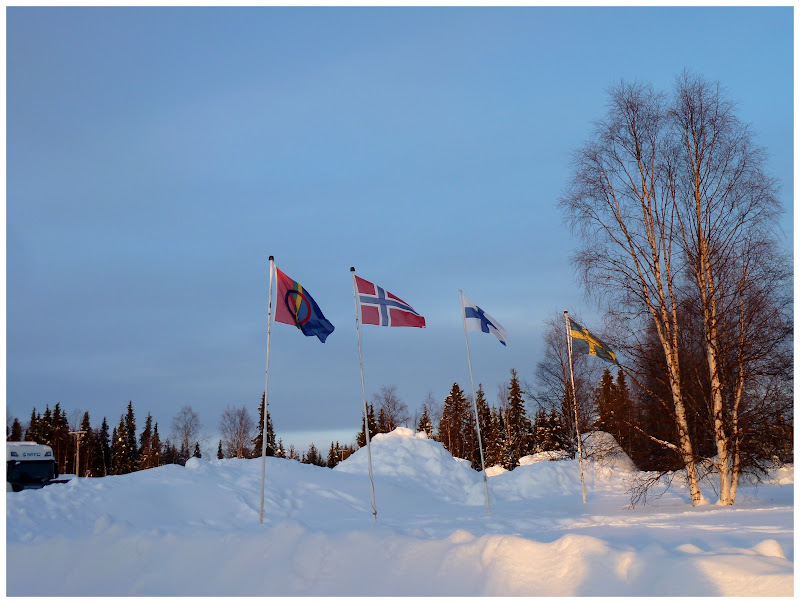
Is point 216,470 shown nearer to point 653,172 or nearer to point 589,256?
point 589,256

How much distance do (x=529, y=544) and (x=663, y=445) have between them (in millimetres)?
10367

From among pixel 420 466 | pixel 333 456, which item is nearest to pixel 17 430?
pixel 333 456

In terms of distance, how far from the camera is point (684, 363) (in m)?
20.1

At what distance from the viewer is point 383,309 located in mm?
15266

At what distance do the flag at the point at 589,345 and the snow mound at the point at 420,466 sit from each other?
1141 cm

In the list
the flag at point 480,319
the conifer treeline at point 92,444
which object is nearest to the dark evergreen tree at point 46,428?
the conifer treeline at point 92,444

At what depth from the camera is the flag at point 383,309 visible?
15148 millimetres

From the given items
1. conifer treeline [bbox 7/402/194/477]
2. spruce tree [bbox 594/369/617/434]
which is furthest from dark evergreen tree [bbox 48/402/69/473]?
spruce tree [bbox 594/369/617/434]

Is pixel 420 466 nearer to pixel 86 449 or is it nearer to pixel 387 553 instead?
pixel 387 553

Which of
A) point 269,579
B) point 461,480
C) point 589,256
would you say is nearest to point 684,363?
point 589,256

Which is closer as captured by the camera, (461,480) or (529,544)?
(529,544)

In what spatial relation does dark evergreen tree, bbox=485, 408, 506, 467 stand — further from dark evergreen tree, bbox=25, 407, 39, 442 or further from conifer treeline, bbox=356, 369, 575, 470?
dark evergreen tree, bbox=25, 407, 39, 442

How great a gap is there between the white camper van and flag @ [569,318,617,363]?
60.1 ft

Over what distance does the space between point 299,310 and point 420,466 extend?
18.9 meters
